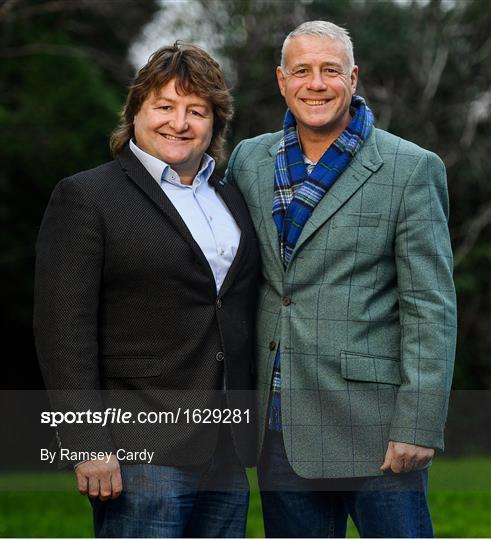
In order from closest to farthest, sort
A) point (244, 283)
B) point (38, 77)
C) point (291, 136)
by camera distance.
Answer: point (244, 283) < point (291, 136) < point (38, 77)

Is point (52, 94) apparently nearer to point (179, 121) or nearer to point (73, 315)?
point (179, 121)

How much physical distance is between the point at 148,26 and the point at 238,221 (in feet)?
32.6

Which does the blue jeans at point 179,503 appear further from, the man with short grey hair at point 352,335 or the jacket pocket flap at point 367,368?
the jacket pocket flap at point 367,368

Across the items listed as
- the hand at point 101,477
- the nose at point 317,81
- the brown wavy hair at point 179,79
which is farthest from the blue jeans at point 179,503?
the nose at point 317,81

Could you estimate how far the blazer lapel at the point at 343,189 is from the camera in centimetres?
309

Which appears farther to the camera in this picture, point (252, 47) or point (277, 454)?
point (252, 47)

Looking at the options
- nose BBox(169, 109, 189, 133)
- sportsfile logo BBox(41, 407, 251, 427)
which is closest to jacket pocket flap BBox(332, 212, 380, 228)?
nose BBox(169, 109, 189, 133)

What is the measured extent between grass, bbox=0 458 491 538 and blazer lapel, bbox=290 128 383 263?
3.21 m

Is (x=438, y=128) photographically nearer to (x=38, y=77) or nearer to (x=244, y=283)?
Answer: (x=38, y=77)

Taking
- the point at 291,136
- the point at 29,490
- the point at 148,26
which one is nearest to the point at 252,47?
the point at 148,26

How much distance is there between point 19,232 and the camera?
1307cm

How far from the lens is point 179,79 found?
305 centimetres

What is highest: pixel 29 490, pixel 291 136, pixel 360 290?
pixel 291 136

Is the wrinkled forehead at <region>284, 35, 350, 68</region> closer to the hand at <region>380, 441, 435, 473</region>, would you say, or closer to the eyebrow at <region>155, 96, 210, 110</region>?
the eyebrow at <region>155, 96, 210, 110</region>
